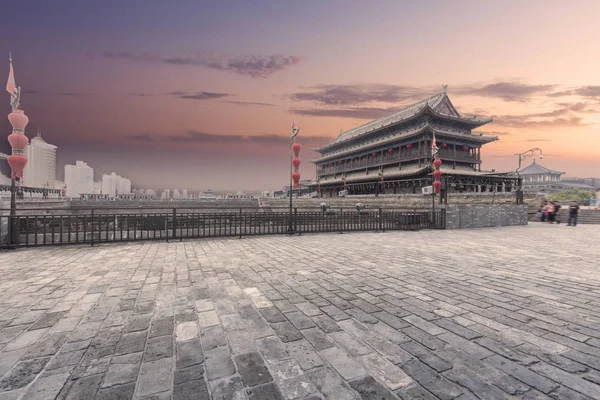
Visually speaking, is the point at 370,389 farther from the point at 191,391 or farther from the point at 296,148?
the point at 296,148

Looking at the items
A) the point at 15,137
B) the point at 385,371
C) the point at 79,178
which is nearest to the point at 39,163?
the point at 79,178

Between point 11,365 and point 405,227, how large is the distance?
12953mm

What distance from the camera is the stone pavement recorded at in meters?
1.82

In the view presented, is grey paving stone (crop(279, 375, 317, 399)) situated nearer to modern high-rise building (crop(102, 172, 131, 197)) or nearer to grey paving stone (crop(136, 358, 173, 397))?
grey paving stone (crop(136, 358, 173, 397))

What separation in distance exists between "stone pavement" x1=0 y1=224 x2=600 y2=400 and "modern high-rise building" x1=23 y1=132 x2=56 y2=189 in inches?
5270

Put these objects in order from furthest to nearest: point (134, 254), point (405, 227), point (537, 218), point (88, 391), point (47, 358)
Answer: point (537, 218), point (405, 227), point (134, 254), point (47, 358), point (88, 391)

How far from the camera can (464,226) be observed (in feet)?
46.9

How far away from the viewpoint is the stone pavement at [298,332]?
1.82 meters

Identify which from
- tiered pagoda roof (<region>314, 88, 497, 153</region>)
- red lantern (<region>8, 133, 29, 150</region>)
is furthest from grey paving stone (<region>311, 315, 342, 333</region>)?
tiered pagoda roof (<region>314, 88, 497, 153</region>)

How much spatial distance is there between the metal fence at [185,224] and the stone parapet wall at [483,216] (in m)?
0.85

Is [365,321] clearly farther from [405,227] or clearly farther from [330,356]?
[405,227]

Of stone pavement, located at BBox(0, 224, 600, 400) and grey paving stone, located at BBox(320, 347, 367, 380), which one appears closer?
stone pavement, located at BBox(0, 224, 600, 400)

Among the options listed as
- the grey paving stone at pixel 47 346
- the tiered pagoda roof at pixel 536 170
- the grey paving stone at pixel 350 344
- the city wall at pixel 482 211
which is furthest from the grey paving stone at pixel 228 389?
the tiered pagoda roof at pixel 536 170

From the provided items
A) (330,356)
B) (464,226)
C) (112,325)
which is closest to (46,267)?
(112,325)
